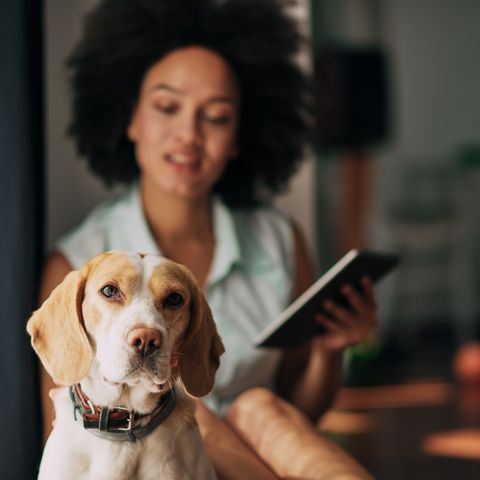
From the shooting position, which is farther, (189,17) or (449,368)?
(449,368)

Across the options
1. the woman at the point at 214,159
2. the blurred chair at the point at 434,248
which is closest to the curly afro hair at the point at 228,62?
the woman at the point at 214,159

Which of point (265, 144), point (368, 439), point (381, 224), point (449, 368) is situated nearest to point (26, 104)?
point (265, 144)

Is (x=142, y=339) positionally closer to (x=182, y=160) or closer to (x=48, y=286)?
(x=48, y=286)

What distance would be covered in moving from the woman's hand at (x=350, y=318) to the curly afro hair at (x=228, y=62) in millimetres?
411

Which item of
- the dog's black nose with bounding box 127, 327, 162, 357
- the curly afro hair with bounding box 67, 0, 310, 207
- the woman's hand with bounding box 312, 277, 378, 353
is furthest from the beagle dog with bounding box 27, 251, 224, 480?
the curly afro hair with bounding box 67, 0, 310, 207

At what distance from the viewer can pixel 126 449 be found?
1080mm

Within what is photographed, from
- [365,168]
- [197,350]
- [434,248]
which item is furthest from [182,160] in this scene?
[434,248]

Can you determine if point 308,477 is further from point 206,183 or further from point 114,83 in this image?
point 114,83

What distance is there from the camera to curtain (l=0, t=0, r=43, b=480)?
4.97ft

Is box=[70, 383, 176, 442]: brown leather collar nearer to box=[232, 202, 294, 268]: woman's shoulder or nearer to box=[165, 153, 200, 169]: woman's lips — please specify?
box=[165, 153, 200, 169]: woman's lips

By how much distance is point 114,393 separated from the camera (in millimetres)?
1076

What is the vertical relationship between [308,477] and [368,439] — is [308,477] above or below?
above

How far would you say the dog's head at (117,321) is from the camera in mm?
992

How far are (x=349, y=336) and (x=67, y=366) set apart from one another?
2.94ft
